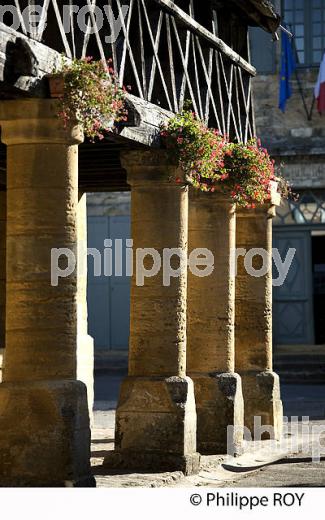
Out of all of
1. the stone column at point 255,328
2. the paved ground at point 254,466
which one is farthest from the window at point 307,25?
the stone column at point 255,328

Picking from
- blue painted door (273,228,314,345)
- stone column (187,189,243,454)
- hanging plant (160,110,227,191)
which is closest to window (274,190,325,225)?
blue painted door (273,228,314,345)

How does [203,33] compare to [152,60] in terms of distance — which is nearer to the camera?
[152,60]

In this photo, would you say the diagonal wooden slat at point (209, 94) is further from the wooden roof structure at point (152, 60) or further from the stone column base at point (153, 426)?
the stone column base at point (153, 426)

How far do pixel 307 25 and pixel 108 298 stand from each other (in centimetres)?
677

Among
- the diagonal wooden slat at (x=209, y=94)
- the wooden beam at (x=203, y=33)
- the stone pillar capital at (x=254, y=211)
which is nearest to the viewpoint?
the wooden beam at (x=203, y=33)

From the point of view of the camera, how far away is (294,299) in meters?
27.1

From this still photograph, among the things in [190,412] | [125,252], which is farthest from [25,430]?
[125,252]

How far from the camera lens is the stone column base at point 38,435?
34.2 feet

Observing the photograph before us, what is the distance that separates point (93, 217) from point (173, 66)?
48.4 ft

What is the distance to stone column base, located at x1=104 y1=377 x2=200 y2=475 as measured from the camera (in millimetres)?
12953

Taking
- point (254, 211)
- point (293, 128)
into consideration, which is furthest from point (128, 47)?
point (293, 128)

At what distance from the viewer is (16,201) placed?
10680 millimetres

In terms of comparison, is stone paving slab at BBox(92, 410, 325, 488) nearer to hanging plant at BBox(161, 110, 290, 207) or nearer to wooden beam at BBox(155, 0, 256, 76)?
hanging plant at BBox(161, 110, 290, 207)

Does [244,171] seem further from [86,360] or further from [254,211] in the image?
[86,360]
